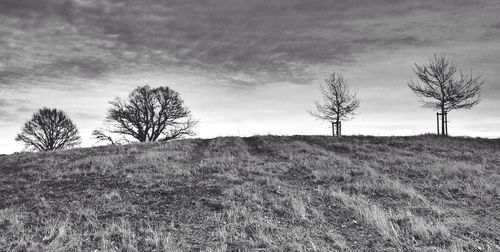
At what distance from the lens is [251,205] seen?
9500 mm

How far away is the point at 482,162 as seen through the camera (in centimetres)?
1762

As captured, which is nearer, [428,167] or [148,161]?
[428,167]

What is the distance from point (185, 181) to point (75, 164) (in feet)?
26.3

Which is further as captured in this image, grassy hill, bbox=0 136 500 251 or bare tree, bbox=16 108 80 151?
bare tree, bbox=16 108 80 151

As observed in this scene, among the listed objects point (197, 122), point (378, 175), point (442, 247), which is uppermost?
point (197, 122)

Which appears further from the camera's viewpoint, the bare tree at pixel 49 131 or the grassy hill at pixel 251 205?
the bare tree at pixel 49 131

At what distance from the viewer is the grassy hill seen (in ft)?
22.9

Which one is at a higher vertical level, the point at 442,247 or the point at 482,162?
the point at 482,162

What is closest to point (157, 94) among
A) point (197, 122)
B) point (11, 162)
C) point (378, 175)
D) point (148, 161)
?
point (197, 122)

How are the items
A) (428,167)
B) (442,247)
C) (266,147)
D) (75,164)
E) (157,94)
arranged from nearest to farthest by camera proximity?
(442,247) → (428,167) → (75,164) → (266,147) → (157,94)

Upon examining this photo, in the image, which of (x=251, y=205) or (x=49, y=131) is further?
(x=49, y=131)

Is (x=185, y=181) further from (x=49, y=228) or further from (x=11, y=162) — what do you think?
(x=11, y=162)

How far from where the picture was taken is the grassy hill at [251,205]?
6.96 meters

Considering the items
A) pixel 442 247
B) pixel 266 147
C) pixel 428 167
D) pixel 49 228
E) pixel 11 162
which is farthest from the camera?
pixel 266 147
